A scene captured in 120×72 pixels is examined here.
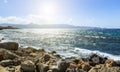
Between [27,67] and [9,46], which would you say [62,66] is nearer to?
[27,67]

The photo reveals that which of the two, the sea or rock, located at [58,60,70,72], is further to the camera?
the sea

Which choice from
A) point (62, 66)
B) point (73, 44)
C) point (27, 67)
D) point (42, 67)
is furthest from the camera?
point (73, 44)

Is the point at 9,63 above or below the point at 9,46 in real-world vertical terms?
below

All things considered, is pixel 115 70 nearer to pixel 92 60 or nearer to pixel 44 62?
pixel 44 62

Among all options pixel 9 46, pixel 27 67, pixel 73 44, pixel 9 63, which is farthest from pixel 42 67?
pixel 73 44

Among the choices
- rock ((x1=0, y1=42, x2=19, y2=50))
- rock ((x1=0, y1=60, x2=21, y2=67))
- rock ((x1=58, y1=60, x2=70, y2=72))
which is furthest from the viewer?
rock ((x1=0, y1=42, x2=19, y2=50))

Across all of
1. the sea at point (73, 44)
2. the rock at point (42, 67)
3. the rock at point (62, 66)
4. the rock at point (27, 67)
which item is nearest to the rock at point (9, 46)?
the sea at point (73, 44)

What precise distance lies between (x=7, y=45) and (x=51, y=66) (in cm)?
1035

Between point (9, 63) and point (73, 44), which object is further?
point (73, 44)

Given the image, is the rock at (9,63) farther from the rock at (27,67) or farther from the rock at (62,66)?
the rock at (62,66)

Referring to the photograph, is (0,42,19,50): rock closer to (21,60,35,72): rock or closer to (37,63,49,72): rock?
(21,60,35,72): rock

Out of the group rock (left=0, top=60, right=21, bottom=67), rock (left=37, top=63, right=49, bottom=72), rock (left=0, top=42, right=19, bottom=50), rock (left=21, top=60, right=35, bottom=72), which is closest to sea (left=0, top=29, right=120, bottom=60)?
rock (left=0, top=42, right=19, bottom=50)

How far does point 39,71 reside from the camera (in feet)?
51.2

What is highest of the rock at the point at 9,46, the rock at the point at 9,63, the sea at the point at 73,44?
the rock at the point at 9,46
